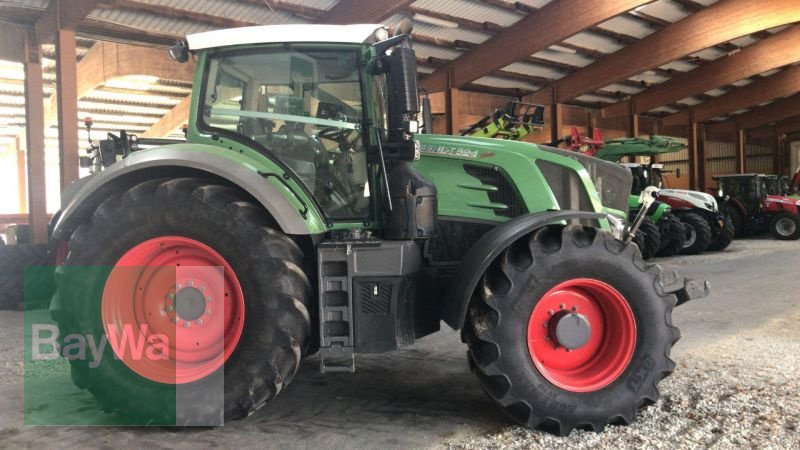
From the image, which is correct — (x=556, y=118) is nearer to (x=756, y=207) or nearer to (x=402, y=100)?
(x=756, y=207)

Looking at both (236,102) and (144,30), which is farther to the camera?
(144,30)

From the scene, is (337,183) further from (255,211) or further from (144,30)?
(144,30)

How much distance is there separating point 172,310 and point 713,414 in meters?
3.13

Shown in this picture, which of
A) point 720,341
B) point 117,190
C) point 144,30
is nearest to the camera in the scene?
point 117,190

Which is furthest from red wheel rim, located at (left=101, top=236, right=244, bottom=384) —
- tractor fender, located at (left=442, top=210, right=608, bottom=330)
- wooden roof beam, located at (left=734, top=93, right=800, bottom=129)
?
wooden roof beam, located at (left=734, top=93, right=800, bottom=129)

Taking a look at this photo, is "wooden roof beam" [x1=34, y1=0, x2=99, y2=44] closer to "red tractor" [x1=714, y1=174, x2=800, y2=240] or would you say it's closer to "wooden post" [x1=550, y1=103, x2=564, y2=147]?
"wooden post" [x1=550, y1=103, x2=564, y2=147]

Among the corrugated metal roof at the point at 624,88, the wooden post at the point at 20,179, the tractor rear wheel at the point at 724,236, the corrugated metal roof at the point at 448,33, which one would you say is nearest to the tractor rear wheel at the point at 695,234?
the tractor rear wheel at the point at 724,236

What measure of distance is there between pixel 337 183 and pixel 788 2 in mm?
13622

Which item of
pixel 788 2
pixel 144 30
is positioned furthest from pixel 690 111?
pixel 144 30

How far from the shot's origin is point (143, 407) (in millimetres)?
3277

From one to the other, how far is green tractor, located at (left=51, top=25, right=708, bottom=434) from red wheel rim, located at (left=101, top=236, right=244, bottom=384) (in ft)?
0.03

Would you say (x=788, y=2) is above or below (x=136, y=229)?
above

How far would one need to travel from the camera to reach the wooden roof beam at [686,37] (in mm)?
13328

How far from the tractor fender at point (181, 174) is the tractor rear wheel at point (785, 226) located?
17.3m
